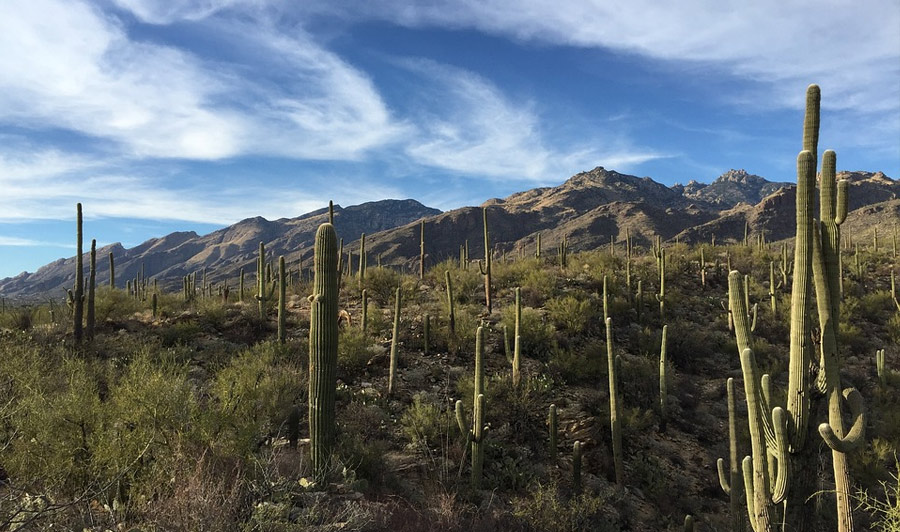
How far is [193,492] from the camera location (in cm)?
439

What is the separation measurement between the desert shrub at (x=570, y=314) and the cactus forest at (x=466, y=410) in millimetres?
68

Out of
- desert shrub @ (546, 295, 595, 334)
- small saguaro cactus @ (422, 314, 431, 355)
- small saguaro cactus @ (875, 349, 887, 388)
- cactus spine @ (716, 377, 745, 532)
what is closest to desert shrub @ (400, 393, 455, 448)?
small saguaro cactus @ (422, 314, 431, 355)

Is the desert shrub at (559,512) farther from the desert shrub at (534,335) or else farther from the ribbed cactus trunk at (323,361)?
the desert shrub at (534,335)

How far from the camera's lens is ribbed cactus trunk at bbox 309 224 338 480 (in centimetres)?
631

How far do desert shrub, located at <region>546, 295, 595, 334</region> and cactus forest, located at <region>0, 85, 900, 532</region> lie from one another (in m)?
0.07

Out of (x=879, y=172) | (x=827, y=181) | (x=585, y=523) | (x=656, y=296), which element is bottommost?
(x=585, y=523)

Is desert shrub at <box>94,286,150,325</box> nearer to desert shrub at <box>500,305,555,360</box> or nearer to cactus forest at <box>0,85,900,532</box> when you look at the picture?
cactus forest at <box>0,85,900,532</box>

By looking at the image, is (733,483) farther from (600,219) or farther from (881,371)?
(600,219)

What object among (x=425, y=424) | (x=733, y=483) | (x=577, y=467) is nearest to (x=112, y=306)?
(x=425, y=424)

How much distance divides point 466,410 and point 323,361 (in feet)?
12.8

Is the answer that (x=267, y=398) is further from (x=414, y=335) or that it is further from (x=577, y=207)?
(x=577, y=207)

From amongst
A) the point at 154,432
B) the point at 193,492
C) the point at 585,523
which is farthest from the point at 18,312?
the point at 585,523

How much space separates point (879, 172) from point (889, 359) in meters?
150

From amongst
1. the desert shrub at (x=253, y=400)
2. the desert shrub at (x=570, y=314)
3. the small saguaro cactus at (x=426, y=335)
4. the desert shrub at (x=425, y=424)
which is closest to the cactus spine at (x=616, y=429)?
the desert shrub at (x=425, y=424)
